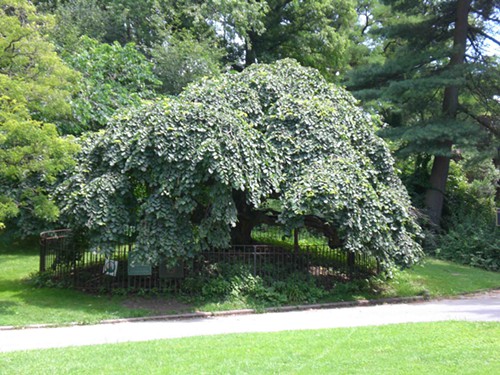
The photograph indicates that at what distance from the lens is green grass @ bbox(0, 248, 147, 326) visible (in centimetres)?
993

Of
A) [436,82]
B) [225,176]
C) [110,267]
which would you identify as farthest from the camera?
[436,82]

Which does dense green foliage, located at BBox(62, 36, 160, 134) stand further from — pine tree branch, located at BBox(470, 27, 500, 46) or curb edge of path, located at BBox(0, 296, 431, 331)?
pine tree branch, located at BBox(470, 27, 500, 46)

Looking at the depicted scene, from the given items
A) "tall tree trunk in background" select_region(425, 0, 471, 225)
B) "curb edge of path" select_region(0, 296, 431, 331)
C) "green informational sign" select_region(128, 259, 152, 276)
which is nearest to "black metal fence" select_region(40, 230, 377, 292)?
"green informational sign" select_region(128, 259, 152, 276)

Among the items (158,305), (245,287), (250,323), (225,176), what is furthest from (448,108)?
(158,305)

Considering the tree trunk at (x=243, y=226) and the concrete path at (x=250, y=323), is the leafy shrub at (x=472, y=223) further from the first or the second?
the tree trunk at (x=243, y=226)

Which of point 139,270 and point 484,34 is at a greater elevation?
point 484,34

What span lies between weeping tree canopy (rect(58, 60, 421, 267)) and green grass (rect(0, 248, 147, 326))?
50.1 inches

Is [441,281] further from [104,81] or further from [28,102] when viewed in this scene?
A: [104,81]

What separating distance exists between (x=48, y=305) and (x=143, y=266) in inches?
84.9

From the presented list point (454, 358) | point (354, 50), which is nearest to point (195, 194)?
point (454, 358)

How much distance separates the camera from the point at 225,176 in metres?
10.8

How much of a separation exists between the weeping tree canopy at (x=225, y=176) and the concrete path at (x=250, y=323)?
1.45 metres

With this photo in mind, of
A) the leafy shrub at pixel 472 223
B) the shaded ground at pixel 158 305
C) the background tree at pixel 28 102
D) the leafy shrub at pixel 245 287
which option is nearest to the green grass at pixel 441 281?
the leafy shrub at pixel 472 223

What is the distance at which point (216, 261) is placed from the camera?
12781 mm
